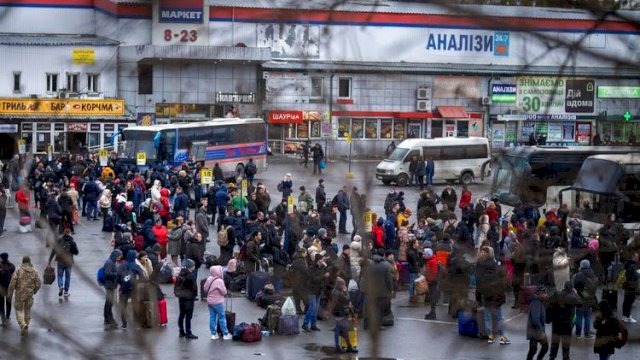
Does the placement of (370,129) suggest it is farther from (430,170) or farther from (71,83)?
(430,170)

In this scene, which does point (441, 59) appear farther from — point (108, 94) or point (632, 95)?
point (108, 94)

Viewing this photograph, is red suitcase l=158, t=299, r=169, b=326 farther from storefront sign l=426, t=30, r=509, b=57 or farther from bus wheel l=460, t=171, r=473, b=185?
bus wheel l=460, t=171, r=473, b=185

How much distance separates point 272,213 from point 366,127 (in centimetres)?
1816

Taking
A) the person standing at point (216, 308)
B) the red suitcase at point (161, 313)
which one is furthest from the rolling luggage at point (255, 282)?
the red suitcase at point (161, 313)

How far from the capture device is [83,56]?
376 cm

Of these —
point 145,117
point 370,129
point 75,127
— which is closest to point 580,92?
point 370,129

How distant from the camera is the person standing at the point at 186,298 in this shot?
603 inches

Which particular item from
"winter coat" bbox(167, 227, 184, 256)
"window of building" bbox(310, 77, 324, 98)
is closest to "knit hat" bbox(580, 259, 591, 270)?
"window of building" bbox(310, 77, 324, 98)

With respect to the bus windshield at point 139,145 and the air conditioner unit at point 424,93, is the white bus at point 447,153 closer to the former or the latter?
the bus windshield at point 139,145

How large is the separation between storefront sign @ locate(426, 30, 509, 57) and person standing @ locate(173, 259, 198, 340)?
10780 millimetres

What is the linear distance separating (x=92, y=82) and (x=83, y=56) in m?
0.23

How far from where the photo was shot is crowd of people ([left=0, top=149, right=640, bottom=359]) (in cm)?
555

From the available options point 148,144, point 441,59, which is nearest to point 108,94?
point 441,59

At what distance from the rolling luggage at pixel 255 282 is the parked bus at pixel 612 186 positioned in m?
10.4
